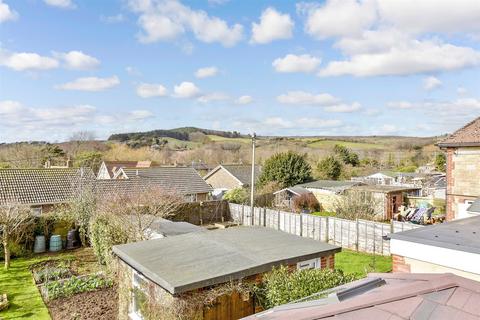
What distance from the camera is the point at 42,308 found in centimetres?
1116

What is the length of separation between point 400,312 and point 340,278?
4.71m

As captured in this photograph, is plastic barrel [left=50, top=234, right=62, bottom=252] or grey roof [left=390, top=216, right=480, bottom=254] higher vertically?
grey roof [left=390, top=216, right=480, bottom=254]

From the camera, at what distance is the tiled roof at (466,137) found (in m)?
17.0

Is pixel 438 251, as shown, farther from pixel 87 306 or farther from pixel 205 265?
pixel 87 306

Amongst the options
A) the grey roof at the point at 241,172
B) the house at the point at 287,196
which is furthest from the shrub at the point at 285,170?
the grey roof at the point at 241,172

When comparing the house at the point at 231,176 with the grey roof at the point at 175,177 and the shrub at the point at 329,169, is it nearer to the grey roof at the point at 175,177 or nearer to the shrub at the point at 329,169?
the shrub at the point at 329,169

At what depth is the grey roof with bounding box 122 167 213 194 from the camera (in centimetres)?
2956

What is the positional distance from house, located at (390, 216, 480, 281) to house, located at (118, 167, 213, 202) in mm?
24113

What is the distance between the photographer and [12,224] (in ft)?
52.9

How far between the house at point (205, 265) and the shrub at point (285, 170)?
25.6 metres

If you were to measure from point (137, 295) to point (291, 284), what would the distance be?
13.3 feet

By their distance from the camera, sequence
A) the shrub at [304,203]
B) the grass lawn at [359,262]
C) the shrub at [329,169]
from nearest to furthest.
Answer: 1. the grass lawn at [359,262]
2. the shrub at [304,203]
3. the shrub at [329,169]

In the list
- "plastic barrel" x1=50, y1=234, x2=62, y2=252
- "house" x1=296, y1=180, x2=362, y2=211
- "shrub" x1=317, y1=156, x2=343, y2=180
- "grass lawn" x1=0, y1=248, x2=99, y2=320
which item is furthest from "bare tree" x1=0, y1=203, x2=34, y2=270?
"shrub" x1=317, y1=156, x2=343, y2=180

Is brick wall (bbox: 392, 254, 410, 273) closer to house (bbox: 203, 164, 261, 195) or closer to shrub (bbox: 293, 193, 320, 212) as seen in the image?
shrub (bbox: 293, 193, 320, 212)
